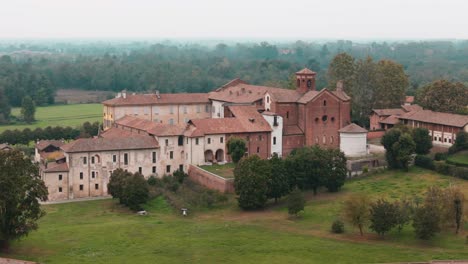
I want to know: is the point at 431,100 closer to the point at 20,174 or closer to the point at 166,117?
the point at 166,117

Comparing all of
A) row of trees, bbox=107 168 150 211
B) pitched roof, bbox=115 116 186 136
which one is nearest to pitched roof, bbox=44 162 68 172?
row of trees, bbox=107 168 150 211

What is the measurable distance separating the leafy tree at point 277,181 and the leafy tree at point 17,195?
55.0 feet

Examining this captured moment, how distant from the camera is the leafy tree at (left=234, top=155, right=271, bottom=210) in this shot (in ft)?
165

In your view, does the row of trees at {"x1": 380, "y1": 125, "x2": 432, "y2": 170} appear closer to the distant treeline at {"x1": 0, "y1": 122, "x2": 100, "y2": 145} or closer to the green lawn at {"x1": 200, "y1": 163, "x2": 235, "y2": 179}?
the green lawn at {"x1": 200, "y1": 163, "x2": 235, "y2": 179}

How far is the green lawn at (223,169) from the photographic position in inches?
2222

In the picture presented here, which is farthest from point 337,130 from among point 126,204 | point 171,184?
point 126,204

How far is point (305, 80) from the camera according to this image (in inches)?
2665

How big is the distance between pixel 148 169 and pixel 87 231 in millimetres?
15421

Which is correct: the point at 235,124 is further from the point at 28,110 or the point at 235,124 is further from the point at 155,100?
the point at 28,110

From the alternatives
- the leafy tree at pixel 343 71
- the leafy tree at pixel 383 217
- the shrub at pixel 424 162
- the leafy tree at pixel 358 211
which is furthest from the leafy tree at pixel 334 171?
the leafy tree at pixel 343 71

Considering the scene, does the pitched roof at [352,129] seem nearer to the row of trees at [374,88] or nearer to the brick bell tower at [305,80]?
the brick bell tower at [305,80]

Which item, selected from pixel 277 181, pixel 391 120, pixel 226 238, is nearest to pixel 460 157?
pixel 391 120

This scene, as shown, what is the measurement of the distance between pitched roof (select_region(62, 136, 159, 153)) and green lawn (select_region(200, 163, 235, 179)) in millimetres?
4688

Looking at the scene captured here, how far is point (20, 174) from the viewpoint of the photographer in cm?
3997
